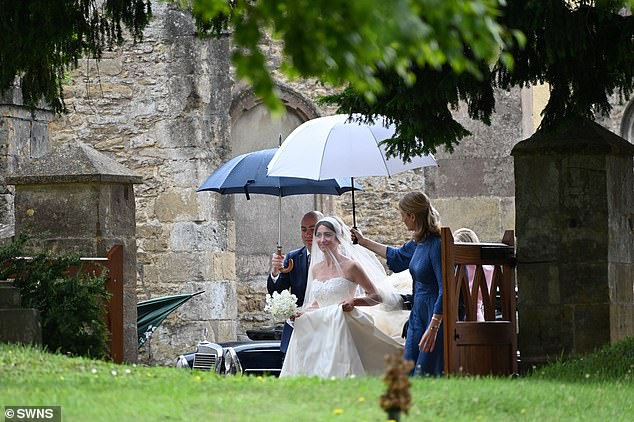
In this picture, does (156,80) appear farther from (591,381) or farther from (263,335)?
(591,381)

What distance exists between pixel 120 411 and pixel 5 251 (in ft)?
13.8

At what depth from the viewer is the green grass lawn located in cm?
657

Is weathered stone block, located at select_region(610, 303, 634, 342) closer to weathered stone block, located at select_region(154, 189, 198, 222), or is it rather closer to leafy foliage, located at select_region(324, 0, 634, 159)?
leafy foliage, located at select_region(324, 0, 634, 159)

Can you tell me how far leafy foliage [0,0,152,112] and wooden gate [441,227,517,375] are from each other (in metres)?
2.88

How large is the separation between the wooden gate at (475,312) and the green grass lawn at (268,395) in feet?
3.79

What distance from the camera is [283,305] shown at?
1143 cm

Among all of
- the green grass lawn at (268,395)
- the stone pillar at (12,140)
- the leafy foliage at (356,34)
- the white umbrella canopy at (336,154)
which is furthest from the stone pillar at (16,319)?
the leafy foliage at (356,34)

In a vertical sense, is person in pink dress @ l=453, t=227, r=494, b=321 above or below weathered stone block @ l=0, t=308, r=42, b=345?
above

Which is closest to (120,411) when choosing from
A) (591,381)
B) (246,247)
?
(591,381)

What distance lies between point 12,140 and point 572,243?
556 centimetres

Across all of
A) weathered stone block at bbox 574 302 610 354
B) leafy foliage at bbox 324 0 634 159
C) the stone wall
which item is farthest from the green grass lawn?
the stone wall

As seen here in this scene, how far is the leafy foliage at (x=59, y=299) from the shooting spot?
1029cm

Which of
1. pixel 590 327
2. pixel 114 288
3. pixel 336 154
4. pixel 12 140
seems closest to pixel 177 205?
pixel 12 140

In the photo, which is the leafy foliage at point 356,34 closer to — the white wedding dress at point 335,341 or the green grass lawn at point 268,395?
the green grass lawn at point 268,395
